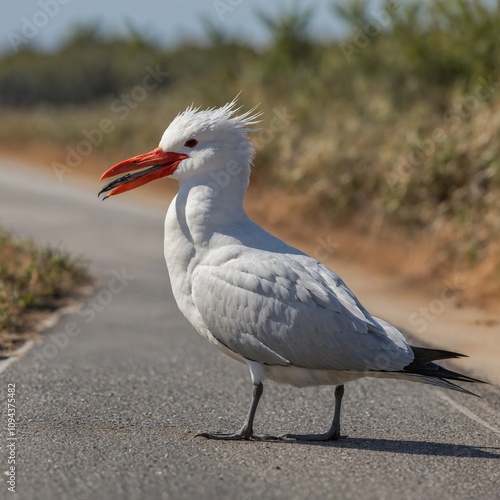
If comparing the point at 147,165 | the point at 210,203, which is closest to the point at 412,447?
the point at 210,203

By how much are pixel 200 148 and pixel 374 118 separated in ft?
44.5

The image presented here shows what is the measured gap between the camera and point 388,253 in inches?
624

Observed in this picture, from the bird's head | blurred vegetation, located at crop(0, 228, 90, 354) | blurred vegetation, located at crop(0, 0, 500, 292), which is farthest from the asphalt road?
blurred vegetation, located at crop(0, 0, 500, 292)

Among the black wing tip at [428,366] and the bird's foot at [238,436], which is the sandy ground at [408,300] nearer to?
the black wing tip at [428,366]

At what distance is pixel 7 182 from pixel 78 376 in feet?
51.8

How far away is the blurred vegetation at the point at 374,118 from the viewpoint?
15945 millimetres

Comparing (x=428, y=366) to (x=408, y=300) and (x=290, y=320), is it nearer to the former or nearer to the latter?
(x=290, y=320)

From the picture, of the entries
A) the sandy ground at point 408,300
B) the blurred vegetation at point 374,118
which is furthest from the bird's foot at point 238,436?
the blurred vegetation at point 374,118

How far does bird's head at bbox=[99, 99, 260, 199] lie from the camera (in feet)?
23.1

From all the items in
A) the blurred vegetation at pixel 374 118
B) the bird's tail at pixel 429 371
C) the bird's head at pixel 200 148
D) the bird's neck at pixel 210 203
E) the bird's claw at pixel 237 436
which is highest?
the blurred vegetation at pixel 374 118

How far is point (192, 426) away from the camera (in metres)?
6.97

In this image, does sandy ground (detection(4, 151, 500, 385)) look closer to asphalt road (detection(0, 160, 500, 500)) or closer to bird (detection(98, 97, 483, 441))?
asphalt road (detection(0, 160, 500, 500))

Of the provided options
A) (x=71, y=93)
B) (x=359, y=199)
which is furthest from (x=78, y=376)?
(x=71, y=93)

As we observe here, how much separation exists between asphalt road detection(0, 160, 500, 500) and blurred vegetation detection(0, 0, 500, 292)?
5.76m
